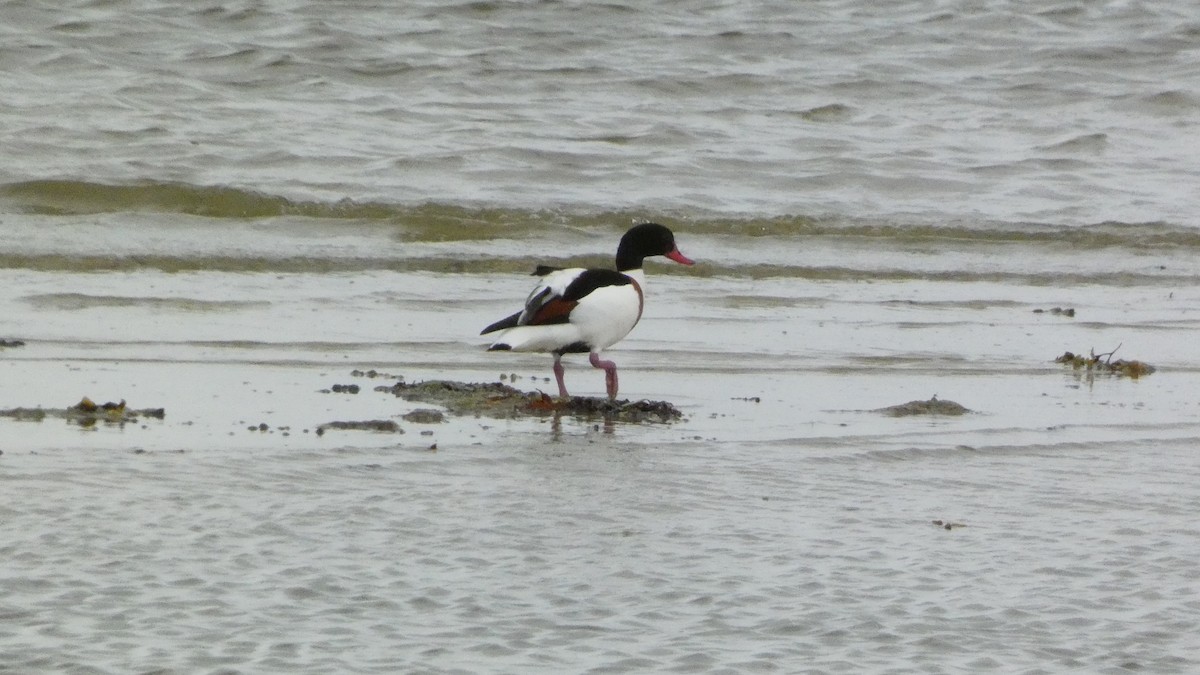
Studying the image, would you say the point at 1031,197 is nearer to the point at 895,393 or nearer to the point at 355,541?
the point at 895,393

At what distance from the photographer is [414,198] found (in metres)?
15.1

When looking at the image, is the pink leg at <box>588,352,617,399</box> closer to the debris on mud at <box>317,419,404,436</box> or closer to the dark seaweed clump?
the debris on mud at <box>317,419,404,436</box>

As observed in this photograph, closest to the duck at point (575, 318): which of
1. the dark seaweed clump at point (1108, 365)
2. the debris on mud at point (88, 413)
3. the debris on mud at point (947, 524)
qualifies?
the debris on mud at point (88, 413)

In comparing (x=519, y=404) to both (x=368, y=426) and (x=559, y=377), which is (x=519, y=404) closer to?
(x=559, y=377)

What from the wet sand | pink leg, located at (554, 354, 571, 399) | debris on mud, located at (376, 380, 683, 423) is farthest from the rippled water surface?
pink leg, located at (554, 354, 571, 399)

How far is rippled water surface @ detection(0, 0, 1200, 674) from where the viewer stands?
4.38 m

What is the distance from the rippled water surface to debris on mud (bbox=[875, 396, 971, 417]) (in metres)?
0.09

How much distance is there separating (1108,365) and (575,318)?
2772mm

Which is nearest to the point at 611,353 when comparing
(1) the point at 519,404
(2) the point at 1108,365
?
(1) the point at 519,404

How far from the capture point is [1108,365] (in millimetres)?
9023

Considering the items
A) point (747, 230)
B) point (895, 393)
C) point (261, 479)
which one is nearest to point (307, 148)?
point (747, 230)

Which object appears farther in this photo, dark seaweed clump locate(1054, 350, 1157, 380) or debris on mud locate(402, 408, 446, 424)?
dark seaweed clump locate(1054, 350, 1157, 380)

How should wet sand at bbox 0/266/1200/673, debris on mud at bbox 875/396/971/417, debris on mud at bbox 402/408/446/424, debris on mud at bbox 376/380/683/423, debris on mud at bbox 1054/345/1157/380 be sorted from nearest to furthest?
1. wet sand at bbox 0/266/1200/673
2. debris on mud at bbox 402/408/446/424
3. debris on mud at bbox 376/380/683/423
4. debris on mud at bbox 875/396/971/417
5. debris on mud at bbox 1054/345/1157/380

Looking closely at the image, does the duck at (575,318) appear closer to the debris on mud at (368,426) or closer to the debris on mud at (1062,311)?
the debris on mud at (368,426)
